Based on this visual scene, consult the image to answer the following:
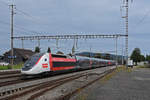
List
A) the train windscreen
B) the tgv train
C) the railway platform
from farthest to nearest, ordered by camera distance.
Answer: the train windscreen → the tgv train → the railway platform

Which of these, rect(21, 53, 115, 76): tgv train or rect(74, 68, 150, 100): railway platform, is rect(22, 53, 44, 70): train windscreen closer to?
rect(21, 53, 115, 76): tgv train

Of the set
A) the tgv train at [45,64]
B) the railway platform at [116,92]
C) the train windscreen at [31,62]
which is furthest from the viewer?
the train windscreen at [31,62]

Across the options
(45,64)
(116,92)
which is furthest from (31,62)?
(116,92)

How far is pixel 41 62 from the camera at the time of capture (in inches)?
728

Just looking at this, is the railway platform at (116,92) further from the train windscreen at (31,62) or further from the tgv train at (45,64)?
the train windscreen at (31,62)

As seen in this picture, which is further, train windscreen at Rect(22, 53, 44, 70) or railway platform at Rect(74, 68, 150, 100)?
train windscreen at Rect(22, 53, 44, 70)

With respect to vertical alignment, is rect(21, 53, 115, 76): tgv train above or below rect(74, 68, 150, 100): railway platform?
above

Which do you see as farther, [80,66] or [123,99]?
[80,66]

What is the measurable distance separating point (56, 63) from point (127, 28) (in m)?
15.0

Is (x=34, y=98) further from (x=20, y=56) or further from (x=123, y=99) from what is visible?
(x=20, y=56)

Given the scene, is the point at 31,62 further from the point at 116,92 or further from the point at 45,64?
the point at 116,92

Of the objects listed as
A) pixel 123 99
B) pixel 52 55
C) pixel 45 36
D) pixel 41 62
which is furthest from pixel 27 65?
pixel 45 36

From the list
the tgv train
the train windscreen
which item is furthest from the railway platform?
the train windscreen

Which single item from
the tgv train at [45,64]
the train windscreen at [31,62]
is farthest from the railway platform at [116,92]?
the train windscreen at [31,62]
